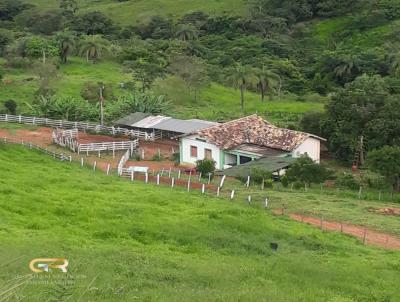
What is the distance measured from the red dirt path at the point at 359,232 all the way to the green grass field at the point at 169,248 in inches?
36.9

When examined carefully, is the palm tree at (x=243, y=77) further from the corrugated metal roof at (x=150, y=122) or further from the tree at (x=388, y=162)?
the tree at (x=388, y=162)

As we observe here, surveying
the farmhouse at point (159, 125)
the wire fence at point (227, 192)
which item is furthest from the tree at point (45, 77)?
the wire fence at point (227, 192)

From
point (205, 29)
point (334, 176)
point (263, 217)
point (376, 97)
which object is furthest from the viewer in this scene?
point (205, 29)

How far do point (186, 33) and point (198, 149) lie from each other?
59445 mm

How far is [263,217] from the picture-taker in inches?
994

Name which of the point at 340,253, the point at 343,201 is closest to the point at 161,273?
the point at 340,253

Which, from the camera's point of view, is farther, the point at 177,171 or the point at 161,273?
the point at 177,171

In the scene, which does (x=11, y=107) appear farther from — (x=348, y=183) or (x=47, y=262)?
(x=47, y=262)

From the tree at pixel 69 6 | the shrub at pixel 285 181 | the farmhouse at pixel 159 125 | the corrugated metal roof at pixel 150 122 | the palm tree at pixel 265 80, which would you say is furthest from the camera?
the tree at pixel 69 6

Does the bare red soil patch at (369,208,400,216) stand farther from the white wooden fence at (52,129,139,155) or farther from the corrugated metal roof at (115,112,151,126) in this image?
the corrugated metal roof at (115,112,151,126)

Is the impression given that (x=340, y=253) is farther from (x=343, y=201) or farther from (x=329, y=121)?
(x=329, y=121)

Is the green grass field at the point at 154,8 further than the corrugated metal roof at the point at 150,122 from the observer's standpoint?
Yes

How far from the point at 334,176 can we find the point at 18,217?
65.0 feet

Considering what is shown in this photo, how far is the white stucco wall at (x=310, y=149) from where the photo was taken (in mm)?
40906
